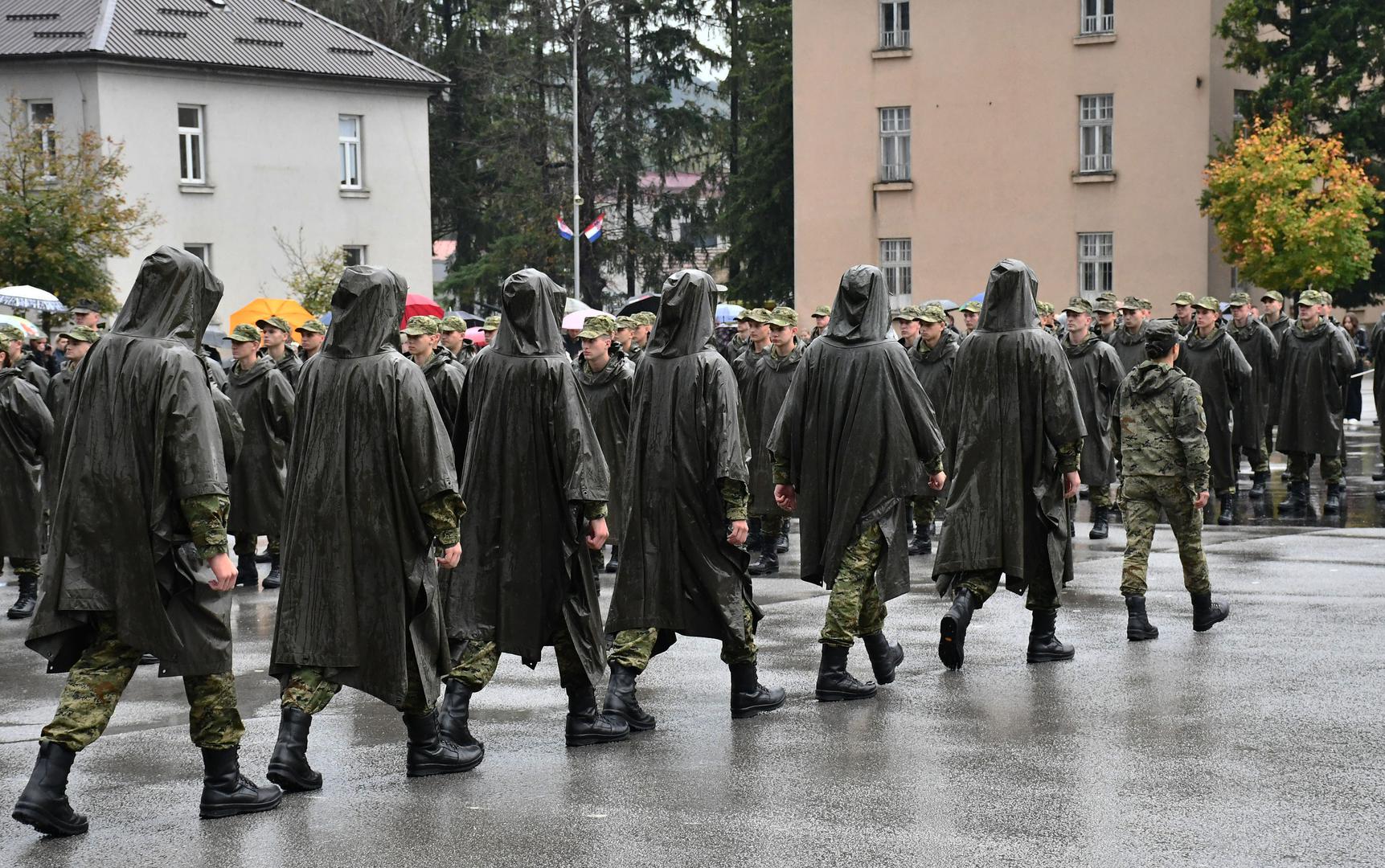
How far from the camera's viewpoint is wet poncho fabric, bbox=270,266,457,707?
7.01 metres

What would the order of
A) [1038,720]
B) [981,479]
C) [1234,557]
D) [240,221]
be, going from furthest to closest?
[240,221]
[1234,557]
[981,479]
[1038,720]

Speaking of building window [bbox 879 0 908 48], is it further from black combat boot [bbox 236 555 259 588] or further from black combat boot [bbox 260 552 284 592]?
black combat boot [bbox 236 555 259 588]

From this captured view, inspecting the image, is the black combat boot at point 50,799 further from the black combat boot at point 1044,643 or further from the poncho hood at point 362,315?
the black combat boot at point 1044,643

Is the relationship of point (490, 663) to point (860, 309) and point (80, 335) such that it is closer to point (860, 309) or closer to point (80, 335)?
point (860, 309)

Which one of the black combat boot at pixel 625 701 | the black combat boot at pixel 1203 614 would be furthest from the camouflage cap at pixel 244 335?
the black combat boot at pixel 1203 614

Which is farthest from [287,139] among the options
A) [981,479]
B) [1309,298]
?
[981,479]

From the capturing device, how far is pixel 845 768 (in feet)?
24.3

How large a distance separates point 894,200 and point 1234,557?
31795 mm

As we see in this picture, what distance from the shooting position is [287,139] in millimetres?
43469

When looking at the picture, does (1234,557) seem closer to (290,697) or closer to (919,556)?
(919,556)

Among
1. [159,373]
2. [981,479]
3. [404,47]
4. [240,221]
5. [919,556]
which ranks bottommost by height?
[919,556]

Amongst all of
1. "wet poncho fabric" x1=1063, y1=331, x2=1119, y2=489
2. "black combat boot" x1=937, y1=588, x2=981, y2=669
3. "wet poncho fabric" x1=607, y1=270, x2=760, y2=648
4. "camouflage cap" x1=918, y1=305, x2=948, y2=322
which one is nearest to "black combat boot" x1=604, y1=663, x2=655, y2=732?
"wet poncho fabric" x1=607, y1=270, x2=760, y2=648

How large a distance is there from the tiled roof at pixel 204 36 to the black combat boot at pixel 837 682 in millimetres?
34698

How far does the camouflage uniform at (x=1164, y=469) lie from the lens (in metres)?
10.6
